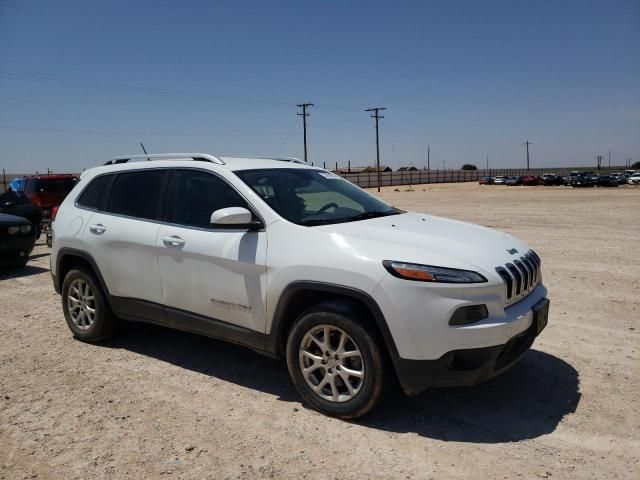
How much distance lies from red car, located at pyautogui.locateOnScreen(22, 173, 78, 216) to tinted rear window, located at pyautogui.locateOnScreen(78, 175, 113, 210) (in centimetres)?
1372

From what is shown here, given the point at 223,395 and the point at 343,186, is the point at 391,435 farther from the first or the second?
the point at 343,186

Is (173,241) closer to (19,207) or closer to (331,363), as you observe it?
(331,363)

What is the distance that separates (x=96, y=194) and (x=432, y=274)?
3.58 meters

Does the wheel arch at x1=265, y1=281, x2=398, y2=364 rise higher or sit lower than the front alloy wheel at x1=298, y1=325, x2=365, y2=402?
higher

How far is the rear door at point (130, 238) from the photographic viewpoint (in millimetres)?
4508

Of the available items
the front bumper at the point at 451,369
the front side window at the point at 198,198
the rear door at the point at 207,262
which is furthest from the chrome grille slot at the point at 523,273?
the front side window at the point at 198,198

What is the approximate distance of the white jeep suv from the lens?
3.21 metres

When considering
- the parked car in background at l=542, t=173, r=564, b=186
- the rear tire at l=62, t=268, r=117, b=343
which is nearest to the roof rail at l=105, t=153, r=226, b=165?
the rear tire at l=62, t=268, r=117, b=343

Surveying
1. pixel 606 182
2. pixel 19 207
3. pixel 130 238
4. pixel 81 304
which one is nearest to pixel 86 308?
pixel 81 304

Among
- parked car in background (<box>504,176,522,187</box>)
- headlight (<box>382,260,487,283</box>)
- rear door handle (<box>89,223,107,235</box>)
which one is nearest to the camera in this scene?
headlight (<box>382,260,487,283</box>)

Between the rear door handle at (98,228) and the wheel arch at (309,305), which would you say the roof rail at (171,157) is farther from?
the wheel arch at (309,305)

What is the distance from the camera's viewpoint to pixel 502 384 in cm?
412

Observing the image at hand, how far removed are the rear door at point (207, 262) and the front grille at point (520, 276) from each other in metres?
1.63

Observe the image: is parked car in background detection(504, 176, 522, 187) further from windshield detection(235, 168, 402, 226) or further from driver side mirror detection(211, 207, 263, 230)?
driver side mirror detection(211, 207, 263, 230)
